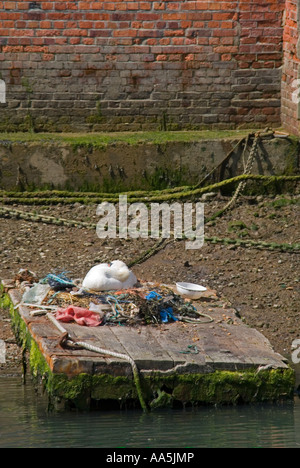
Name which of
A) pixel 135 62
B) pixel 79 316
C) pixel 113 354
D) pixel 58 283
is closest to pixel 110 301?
pixel 79 316

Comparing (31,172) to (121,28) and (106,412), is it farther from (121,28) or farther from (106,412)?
(106,412)

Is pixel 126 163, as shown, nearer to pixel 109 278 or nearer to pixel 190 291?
pixel 190 291

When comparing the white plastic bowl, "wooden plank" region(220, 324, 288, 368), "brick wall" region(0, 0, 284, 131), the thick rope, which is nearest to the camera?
"wooden plank" region(220, 324, 288, 368)

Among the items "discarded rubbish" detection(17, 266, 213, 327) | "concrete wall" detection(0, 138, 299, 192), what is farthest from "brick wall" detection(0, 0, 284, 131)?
"discarded rubbish" detection(17, 266, 213, 327)

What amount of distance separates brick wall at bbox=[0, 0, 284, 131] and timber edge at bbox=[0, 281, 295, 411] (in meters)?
5.51

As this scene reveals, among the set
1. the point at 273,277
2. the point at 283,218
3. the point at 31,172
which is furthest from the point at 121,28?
the point at 273,277

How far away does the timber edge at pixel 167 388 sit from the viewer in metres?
6.54

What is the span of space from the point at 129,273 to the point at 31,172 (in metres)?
3.64

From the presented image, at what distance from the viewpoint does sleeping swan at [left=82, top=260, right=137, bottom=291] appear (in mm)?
7973

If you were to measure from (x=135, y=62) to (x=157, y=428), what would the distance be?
20.9 ft

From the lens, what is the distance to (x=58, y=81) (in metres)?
11.8

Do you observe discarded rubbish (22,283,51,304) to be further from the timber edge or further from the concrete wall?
the concrete wall

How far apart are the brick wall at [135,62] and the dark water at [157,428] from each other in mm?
5704

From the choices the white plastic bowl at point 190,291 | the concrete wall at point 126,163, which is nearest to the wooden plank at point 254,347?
the white plastic bowl at point 190,291
